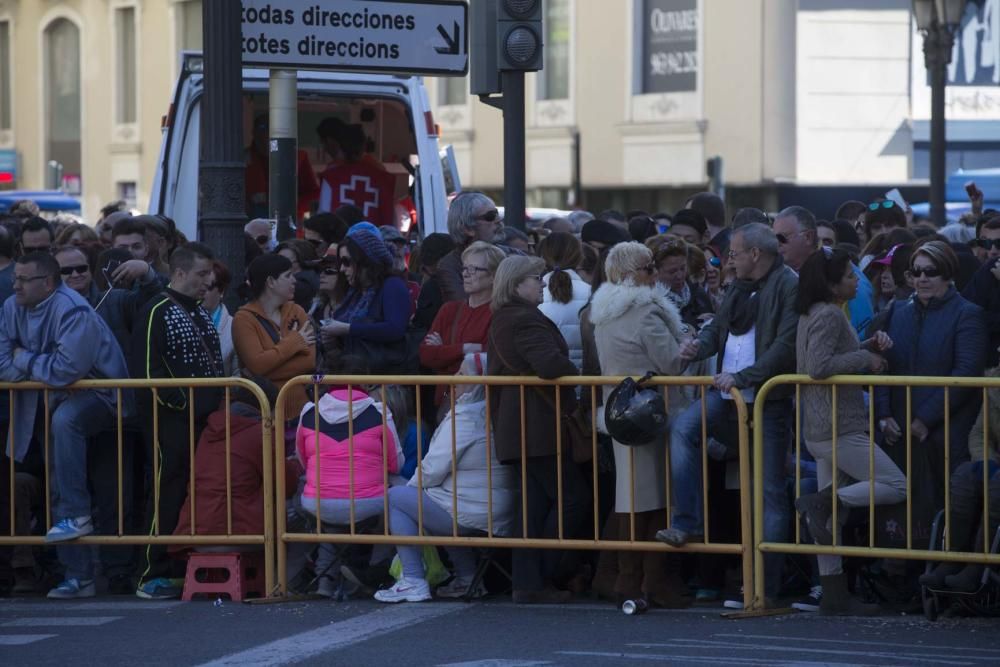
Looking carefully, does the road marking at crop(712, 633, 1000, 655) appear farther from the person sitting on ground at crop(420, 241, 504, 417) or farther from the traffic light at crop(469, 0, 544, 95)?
the traffic light at crop(469, 0, 544, 95)

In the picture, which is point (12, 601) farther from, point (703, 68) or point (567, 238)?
point (703, 68)

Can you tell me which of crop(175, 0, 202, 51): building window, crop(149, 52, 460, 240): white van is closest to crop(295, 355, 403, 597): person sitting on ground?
crop(149, 52, 460, 240): white van

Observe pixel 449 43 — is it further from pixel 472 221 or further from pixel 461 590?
pixel 461 590

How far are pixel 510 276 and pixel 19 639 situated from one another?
2.67 metres

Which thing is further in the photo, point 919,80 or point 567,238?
point 919,80

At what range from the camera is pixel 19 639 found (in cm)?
816

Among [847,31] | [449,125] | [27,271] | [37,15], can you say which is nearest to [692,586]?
[27,271]

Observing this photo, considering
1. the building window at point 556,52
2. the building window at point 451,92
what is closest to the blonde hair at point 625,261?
the building window at point 556,52

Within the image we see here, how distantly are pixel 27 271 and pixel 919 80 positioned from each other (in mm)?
27662

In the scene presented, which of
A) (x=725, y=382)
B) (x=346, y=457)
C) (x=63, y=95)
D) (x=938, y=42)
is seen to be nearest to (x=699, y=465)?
(x=725, y=382)

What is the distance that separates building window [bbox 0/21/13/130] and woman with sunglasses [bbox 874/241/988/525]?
41.2 metres

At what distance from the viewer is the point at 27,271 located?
9312 millimetres

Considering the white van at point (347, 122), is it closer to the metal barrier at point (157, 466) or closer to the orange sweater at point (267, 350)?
the orange sweater at point (267, 350)

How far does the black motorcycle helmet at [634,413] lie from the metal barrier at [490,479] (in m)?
0.08
